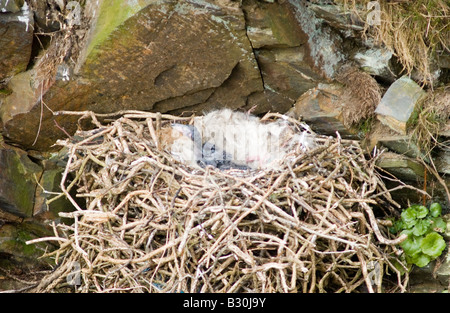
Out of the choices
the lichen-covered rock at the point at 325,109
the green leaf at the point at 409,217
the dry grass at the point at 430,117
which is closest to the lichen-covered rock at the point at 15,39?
the lichen-covered rock at the point at 325,109

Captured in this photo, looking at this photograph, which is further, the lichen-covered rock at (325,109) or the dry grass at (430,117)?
the lichen-covered rock at (325,109)

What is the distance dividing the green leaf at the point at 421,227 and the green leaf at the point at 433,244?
5cm

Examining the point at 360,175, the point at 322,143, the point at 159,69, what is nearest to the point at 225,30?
the point at 159,69

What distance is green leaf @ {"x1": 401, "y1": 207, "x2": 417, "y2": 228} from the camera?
4.09 metres

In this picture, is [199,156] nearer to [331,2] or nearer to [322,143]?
[322,143]

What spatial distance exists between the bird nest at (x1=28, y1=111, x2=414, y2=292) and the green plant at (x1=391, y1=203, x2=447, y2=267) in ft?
0.39

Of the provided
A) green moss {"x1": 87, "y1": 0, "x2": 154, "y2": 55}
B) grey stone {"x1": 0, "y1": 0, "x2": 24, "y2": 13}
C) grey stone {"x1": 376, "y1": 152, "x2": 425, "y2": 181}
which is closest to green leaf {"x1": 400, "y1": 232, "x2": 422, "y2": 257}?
grey stone {"x1": 376, "y1": 152, "x2": 425, "y2": 181}

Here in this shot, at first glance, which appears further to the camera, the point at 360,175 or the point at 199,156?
the point at 199,156

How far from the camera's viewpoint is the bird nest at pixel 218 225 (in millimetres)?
3467

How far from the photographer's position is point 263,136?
14.7 feet

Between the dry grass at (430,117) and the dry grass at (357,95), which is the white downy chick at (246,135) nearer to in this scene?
the dry grass at (357,95)

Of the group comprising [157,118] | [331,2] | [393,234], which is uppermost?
[331,2]

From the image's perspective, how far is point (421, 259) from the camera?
401cm

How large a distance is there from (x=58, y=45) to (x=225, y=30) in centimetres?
124
